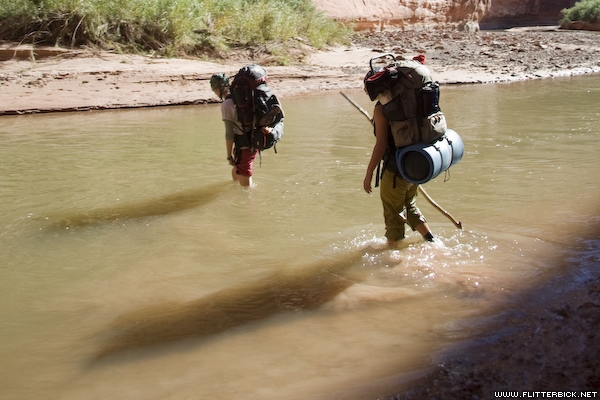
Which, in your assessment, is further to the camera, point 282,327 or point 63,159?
point 63,159

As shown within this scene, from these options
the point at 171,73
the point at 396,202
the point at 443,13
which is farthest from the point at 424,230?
the point at 443,13

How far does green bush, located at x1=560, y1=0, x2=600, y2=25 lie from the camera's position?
1259 inches

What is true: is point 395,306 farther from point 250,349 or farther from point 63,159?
point 63,159

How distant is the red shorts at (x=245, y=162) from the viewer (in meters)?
6.35

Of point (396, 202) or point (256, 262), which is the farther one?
point (256, 262)

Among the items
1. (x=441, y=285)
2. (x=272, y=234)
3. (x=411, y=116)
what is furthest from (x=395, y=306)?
(x=272, y=234)

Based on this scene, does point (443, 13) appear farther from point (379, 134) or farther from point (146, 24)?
point (379, 134)

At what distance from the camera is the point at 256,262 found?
470 cm

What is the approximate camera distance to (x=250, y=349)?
338 centimetres

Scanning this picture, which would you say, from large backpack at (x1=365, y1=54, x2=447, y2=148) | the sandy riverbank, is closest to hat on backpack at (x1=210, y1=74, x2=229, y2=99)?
large backpack at (x1=365, y1=54, x2=447, y2=148)

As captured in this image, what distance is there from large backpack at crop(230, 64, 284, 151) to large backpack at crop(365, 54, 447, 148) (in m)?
1.97

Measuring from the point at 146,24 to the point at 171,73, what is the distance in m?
2.36

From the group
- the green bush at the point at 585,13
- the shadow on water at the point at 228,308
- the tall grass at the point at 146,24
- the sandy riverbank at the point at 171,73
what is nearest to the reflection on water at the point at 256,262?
the shadow on water at the point at 228,308

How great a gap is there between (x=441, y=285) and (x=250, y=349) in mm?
1377
